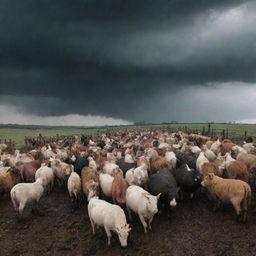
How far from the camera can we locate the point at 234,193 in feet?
35.3

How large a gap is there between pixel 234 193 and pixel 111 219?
463cm

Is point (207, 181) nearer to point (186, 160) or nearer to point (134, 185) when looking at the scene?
point (134, 185)

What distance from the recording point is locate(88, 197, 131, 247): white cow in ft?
30.0

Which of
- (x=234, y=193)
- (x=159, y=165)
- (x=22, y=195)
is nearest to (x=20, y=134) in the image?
(x=159, y=165)

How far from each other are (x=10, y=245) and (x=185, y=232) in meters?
6.37

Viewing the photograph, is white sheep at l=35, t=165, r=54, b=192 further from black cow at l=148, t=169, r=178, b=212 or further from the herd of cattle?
black cow at l=148, t=169, r=178, b=212

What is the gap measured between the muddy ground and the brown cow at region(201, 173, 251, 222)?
60cm

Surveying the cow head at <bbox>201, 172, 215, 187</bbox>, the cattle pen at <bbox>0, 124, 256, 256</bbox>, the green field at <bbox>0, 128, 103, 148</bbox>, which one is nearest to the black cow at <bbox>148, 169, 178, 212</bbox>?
the cattle pen at <bbox>0, 124, 256, 256</bbox>

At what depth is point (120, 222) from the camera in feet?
30.9

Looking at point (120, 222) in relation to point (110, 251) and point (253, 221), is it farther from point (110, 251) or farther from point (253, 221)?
point (253, 221)

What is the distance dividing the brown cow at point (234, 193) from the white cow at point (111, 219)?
4079 millimetres

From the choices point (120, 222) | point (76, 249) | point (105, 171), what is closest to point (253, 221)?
point (120, 222)

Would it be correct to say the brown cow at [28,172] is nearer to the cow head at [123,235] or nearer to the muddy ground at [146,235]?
the muddy ground at [146,235]

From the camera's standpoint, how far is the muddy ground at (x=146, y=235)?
9727 millimetres
